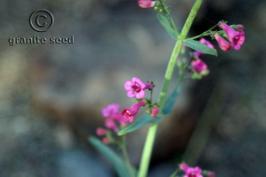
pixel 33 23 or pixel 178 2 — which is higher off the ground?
pixel 33 23

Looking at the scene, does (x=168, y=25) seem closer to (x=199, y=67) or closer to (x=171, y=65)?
(x=171, y=65)

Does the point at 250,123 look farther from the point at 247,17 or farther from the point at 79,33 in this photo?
the point at 79,33

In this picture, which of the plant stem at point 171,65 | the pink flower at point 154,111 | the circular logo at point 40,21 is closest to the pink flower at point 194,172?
the plant stem at point 171,65

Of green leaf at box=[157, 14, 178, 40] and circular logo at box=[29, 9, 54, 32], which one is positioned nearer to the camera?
green leaf at box=[157, 14, 178, 40]

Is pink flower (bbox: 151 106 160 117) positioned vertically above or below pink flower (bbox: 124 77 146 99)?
below

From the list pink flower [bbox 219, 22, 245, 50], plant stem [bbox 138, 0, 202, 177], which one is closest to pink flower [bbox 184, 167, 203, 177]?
plant stem [bbox 138, 0, 202, 177]

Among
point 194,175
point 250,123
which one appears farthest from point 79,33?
point 194,175

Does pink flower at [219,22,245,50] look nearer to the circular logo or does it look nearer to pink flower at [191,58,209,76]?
pink flower at [191,58,209,76]
